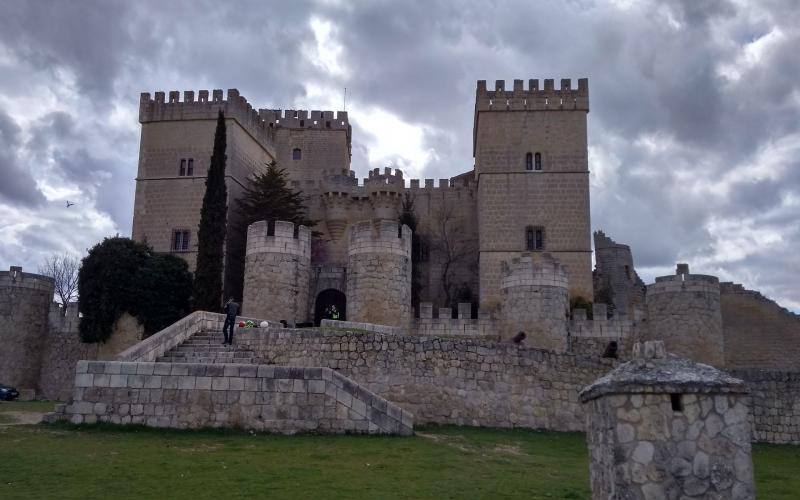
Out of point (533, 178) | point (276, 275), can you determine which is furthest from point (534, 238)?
point (276, 275)

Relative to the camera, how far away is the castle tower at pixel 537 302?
23484 mm

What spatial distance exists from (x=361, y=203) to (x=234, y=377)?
78.8ft

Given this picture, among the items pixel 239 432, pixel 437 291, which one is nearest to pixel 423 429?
pixel 239 432

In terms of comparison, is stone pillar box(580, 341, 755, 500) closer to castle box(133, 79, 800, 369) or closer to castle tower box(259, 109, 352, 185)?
castle box(133, 79, 800, 369)

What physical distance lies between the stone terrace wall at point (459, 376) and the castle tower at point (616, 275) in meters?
22.2

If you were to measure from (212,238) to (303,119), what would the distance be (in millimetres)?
15544

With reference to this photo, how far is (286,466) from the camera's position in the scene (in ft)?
34.6

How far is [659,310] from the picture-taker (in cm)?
2319

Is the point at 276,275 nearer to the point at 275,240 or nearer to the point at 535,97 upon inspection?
the point at 275,240

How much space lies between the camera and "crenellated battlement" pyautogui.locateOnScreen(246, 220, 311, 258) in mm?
24031

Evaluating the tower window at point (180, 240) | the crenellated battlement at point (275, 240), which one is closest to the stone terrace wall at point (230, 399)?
the crenellated battlement at point (275, 240)

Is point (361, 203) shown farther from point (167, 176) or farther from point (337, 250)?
point (167, 176)

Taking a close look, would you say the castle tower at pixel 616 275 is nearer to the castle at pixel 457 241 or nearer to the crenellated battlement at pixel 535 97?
the castle at pixel 457 241

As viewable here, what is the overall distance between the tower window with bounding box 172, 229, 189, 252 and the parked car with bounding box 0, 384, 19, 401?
8.96 meters
